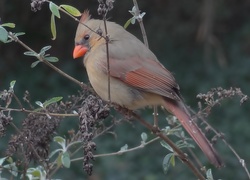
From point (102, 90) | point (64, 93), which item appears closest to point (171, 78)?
point (102, 90)

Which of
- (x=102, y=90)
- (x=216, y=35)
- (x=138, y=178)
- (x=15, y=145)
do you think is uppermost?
(x=216, y=35)

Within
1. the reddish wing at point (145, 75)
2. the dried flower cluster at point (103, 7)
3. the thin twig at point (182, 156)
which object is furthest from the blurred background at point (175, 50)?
the dried flower cluster at point (103, 7)

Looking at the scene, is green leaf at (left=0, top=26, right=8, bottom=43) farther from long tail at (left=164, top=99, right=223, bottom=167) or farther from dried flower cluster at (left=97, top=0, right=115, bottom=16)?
long tail at (left=164, top=99, right=223, bottom=167)

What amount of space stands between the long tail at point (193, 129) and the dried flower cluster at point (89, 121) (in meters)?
0.43

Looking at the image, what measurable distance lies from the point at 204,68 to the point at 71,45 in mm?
1512

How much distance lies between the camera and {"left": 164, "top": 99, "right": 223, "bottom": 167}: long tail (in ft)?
7.56

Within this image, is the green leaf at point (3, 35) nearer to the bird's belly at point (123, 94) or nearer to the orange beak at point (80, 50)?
the bird's belly at point (123, 94)

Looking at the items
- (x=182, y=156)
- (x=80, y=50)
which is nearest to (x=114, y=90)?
(x=80, y=50)

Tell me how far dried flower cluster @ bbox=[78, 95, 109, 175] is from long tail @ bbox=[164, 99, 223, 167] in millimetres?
426

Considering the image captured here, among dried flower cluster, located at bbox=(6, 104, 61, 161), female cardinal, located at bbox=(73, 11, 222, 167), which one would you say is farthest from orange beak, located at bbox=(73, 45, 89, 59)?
dried flower cluster, located at bbox=(6, 104, 61, 161)

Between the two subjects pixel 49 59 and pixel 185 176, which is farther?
pixel 185 176

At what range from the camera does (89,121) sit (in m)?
2.04

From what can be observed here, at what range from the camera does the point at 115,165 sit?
596 cm

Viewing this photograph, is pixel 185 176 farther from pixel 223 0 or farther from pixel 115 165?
pixel 223 0
